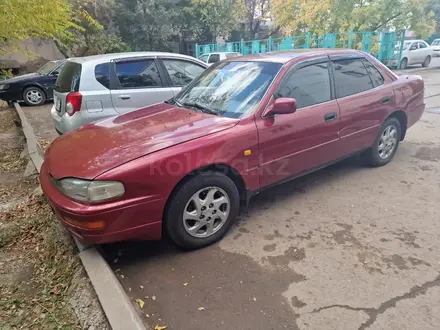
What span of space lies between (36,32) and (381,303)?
698cm

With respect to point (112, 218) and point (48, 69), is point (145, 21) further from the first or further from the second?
point (112, 218)

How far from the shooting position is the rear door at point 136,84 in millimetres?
5215

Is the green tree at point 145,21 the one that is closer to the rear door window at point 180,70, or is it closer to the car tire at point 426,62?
the car tire at point 426,62

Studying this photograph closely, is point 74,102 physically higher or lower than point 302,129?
higher

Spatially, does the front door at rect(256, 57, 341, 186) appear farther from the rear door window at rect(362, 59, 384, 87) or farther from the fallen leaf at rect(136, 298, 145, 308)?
the fallen leaf at rect(136, 298, 145, 308)

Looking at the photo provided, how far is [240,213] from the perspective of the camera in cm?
356

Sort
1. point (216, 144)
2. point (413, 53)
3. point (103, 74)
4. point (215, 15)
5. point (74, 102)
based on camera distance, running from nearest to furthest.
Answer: point (216, 144), point (74, 102), point (103, 74), point (413, 53), point (215, 15)

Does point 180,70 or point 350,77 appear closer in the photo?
point 350,77

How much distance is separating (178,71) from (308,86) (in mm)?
2935

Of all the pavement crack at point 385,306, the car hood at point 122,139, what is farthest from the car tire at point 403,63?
the pavement crack at point 385,306

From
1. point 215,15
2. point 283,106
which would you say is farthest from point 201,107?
point 215,15

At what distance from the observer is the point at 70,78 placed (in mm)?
5184

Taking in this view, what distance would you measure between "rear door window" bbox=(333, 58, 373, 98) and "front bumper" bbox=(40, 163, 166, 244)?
2580 millimetres

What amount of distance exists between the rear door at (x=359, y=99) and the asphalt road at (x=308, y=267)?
64cm
